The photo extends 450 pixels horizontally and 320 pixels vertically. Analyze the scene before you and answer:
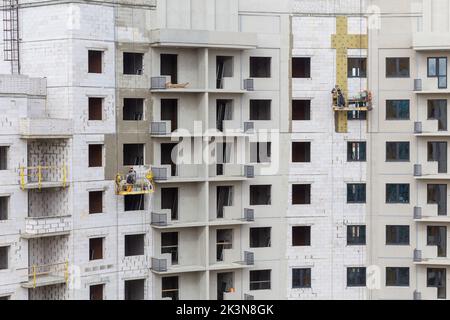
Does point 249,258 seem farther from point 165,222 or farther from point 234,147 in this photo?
point 234,147

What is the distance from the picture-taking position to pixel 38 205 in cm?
5741

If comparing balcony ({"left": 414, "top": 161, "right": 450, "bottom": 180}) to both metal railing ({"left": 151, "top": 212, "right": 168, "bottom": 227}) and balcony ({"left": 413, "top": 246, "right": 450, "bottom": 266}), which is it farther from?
metal railing ({"left": 151, "top": 212, "right": 168, "bottom": 227})

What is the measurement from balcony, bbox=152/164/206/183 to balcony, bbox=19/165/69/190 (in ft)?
18.7

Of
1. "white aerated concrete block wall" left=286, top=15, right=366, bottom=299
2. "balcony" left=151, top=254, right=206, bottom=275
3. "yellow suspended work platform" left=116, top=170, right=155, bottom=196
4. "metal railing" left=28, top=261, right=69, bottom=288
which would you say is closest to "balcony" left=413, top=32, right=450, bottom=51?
"white aerated concrete block wall" left=286, top=15, right=366, bottom=299

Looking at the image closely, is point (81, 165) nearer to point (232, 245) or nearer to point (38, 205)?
point (38, 205)

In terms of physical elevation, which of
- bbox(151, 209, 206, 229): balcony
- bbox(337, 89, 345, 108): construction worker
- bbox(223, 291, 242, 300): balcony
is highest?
bbox(337, 89, 345, 108): construction worker

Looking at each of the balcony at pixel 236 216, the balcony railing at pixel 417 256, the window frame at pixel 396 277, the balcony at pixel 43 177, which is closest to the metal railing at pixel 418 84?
the balcony railing at pixel 417 256

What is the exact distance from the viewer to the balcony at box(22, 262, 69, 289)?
55.5 metres

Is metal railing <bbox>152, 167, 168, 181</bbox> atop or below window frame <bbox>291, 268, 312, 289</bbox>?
atop

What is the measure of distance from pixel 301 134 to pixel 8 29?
61.4ft

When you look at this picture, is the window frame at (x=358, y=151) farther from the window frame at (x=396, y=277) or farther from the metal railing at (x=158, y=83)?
the metal railing at (x=158, y=83)

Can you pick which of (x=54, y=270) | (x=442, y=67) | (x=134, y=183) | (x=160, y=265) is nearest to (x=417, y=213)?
(x=442, y=67)

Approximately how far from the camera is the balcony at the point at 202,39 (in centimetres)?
5916

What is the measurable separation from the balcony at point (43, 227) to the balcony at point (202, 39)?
38.9ft
